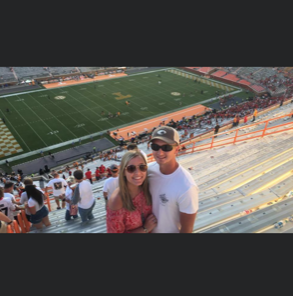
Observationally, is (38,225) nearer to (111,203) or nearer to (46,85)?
(111,203)

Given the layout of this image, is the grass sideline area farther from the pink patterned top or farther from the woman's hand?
the woman's hand

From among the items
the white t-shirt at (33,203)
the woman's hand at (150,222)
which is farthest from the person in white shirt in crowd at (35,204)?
the woman's hand at (150,222)

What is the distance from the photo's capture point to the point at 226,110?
26.2 m

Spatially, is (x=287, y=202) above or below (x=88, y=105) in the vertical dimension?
above

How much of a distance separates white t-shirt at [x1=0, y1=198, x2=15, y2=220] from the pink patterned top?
2942 mm

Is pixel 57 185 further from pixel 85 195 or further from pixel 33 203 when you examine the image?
pixel 85 195

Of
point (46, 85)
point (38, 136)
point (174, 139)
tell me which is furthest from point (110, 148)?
point (46, 85)

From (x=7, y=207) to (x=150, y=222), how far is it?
3.30 meters

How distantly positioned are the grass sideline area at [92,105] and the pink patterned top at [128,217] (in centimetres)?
1817

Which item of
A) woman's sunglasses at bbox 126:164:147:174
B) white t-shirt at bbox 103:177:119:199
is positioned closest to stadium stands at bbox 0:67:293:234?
white t-shirt at bbox 103:177:119:199

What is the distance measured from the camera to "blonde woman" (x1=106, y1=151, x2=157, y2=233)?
85.3 inches

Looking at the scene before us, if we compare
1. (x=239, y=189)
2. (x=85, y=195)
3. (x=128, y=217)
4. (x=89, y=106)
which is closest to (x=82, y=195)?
(x=85, y=195)

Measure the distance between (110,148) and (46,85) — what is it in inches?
798

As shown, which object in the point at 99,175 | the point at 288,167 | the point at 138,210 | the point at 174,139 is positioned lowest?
the point at 99,175
